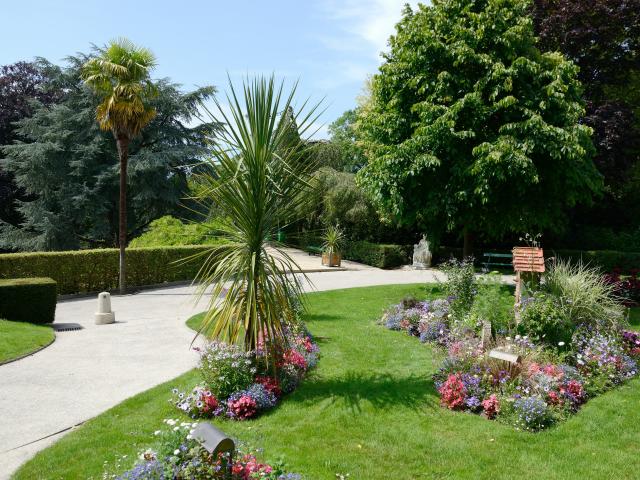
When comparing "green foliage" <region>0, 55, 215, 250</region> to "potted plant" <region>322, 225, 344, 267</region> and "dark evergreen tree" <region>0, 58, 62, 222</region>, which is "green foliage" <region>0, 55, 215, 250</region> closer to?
"dark evergreen tree" <region>0, 58, 62, 222</region>

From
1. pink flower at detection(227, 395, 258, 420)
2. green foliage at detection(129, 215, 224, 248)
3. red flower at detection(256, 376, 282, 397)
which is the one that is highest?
green foliage at detection(129, 215, 224, 248)

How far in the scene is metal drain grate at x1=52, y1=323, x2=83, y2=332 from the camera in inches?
426

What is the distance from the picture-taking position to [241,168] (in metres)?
5.92

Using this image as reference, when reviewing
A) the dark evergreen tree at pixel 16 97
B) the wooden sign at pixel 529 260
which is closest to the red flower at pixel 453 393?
the wooden sign at pixel 529 260

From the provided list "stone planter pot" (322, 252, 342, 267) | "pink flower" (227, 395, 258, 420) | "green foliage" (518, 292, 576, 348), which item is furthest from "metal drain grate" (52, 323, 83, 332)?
"stone planter pot" (322, 252, 342, 267)

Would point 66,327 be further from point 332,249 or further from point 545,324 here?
point 332,249

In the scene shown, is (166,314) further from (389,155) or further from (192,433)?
(192,433)

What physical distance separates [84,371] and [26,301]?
4.37 m

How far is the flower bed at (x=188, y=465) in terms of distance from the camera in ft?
11.8

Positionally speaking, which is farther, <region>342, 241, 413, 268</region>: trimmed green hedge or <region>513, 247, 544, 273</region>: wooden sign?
<region>342, 241, 413, 268</region>: trimmed green hedge

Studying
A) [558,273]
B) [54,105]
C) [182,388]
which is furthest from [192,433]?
[54,105]

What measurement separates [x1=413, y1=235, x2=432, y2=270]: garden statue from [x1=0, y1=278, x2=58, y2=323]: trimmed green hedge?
16.9m

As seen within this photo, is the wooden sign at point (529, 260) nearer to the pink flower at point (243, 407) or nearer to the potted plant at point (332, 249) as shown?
the pink flower at point (243, 407)

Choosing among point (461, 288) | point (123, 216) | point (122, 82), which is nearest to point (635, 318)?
point (461, 288)
